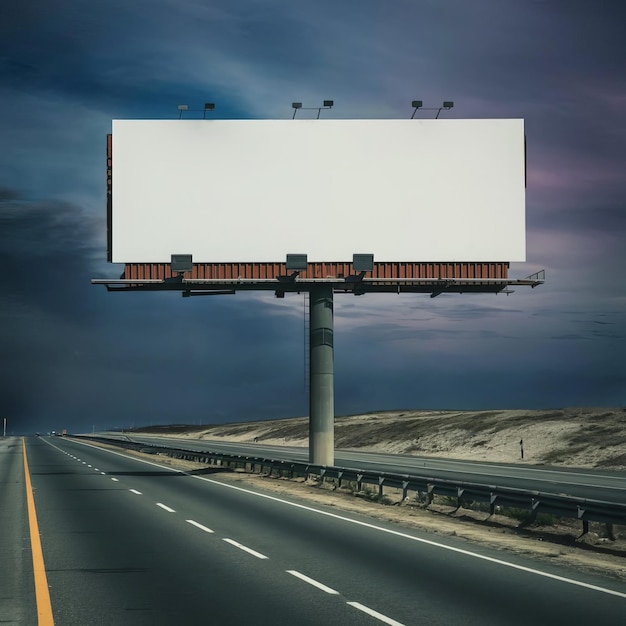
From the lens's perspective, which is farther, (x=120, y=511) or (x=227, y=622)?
(x=120, y=511)

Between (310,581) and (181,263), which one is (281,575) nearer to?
(310,581)

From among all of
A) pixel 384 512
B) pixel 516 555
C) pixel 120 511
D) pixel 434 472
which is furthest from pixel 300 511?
pixel 434 472

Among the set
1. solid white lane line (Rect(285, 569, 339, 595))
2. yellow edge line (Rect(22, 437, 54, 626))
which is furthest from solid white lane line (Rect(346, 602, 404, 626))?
yellow edge line (Rect(22, 437, 54, 626))

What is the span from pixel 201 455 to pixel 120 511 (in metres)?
26.5

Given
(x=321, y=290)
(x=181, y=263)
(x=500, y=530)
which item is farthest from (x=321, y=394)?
(x=500, y=530)

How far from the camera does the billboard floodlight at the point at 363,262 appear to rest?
39125 mm

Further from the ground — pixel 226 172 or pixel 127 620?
pixel 226 172

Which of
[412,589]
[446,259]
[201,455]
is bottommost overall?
[201,455]

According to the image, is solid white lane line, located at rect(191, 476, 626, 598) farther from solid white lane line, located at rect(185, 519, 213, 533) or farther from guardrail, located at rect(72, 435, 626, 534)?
solid white lane line, located at rect(185, 519, 213, 533)

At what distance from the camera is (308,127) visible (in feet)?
137

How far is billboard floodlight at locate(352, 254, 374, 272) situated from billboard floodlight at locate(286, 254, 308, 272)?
2.17 metres

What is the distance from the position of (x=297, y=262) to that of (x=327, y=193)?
3837mm

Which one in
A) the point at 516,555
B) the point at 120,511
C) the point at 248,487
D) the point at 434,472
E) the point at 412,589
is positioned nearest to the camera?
the point at 412,589

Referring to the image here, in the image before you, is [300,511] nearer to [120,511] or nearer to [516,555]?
[120,511]
